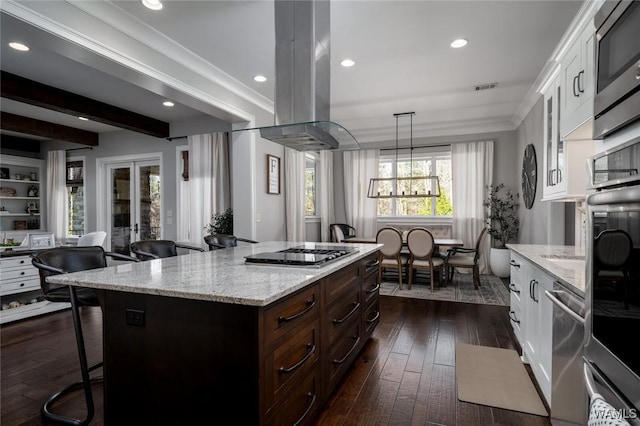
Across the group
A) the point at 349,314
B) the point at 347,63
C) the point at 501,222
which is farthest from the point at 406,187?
the point at 349,314

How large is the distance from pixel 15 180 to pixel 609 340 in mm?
8957

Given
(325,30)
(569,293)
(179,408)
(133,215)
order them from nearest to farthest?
1. (179,408)
2. (569,293)
3. (325,30)
4. (133,215)

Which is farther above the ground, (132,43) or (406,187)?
(132,43)

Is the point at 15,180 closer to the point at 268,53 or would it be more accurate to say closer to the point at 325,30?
the point at 268,53

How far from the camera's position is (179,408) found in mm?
1475

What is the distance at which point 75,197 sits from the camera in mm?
6730

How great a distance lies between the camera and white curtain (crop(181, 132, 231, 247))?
522 cm

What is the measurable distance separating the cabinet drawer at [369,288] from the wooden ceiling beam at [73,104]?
446 cm

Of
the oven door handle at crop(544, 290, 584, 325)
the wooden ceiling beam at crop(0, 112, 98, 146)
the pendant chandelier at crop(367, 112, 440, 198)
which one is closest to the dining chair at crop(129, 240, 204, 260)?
the oven door handle at crop(544, 290, 584, 325)

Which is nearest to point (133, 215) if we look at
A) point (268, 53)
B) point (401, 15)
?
point (268, 53)

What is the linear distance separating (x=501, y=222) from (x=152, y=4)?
19.7 feet

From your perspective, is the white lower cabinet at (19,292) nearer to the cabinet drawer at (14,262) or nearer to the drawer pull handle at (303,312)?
the cabinet drawer at (14,262)

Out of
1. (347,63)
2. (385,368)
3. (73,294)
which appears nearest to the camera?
(73,294)

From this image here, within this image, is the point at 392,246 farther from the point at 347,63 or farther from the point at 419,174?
the point at 347,63
